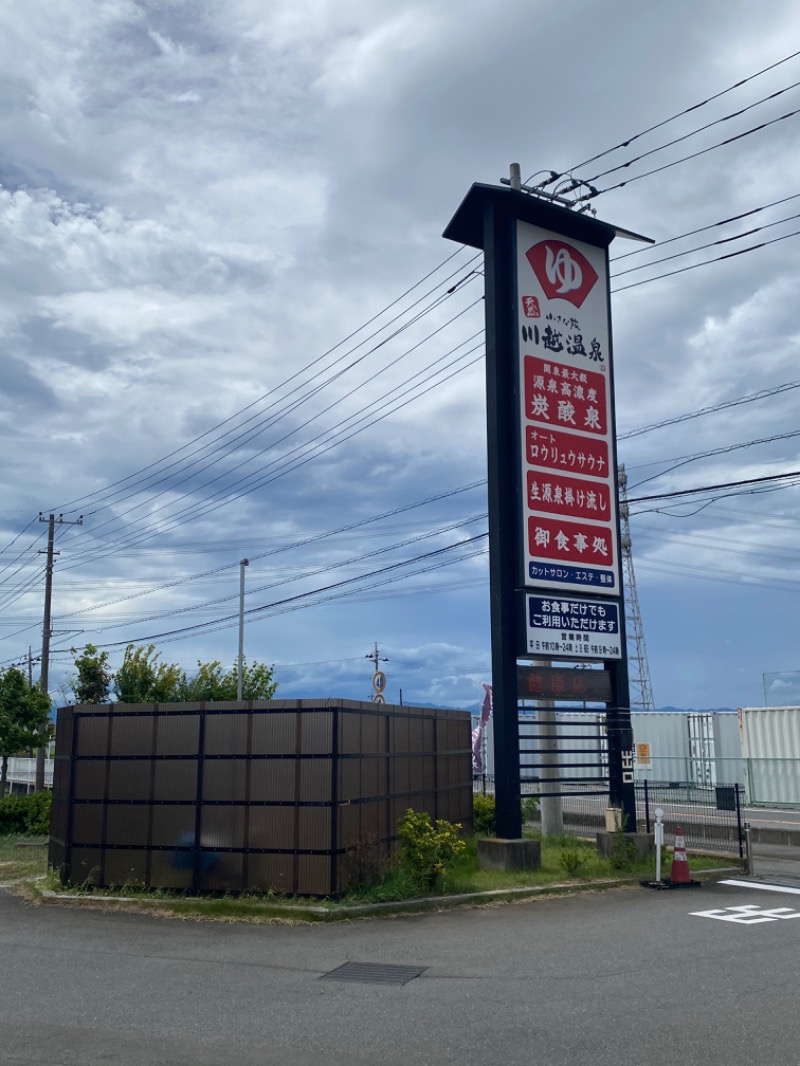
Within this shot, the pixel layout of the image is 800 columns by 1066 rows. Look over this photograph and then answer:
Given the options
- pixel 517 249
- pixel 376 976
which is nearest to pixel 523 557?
pixel 517 249

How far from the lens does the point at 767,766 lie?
3200cm

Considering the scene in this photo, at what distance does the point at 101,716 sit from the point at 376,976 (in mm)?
7683

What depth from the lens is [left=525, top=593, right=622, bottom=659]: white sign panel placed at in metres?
17.2

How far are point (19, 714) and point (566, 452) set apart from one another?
19671 millimetres

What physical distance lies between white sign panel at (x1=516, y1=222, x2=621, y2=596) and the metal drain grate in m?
8.20

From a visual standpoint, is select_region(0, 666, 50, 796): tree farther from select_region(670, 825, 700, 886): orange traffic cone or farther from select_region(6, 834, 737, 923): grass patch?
select_region(670, 825, 700, 886): orange traffic cone

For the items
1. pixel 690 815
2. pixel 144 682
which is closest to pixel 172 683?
pixel 144 682

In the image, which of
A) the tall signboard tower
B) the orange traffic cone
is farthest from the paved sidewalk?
the tall signboard tower

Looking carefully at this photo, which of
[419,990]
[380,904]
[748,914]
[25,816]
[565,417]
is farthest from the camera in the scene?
[25,816]

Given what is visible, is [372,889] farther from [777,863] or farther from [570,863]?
[777,863]

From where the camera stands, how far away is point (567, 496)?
722 inches

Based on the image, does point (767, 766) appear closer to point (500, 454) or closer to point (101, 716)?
point (500, 454)

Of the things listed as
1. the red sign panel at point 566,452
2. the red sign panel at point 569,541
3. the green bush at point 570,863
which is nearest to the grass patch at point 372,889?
the green bush at point 570,863

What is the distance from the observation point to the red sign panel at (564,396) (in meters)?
18.2
